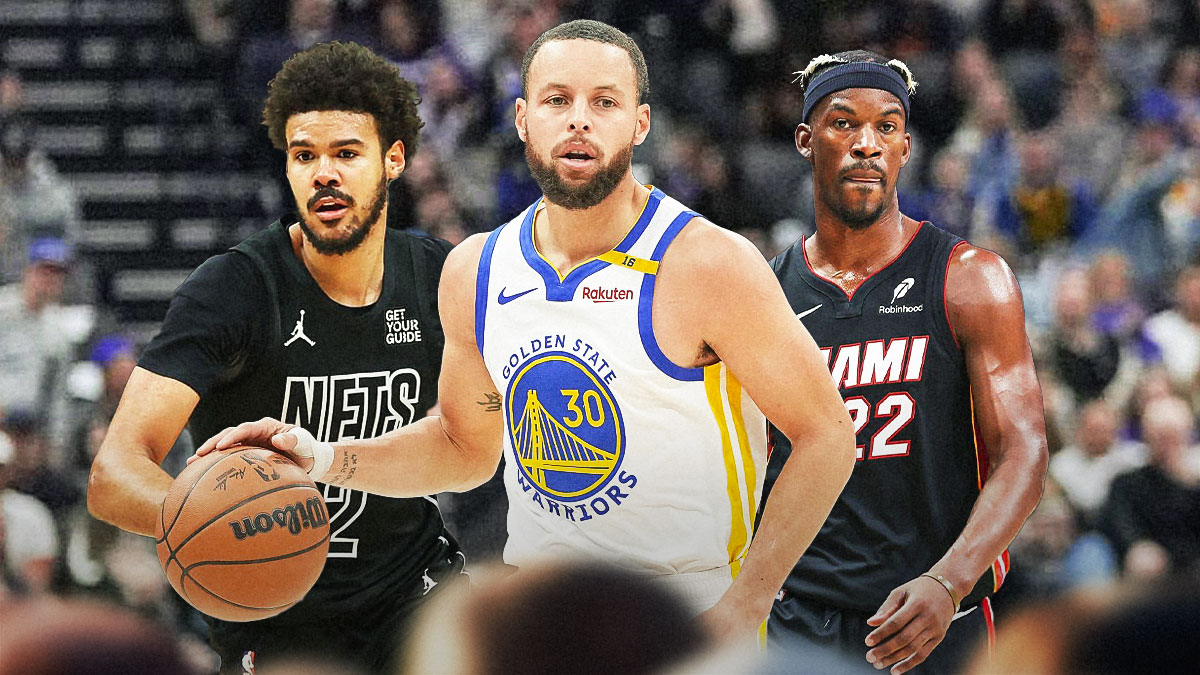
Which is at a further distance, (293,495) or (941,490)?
(941,490)

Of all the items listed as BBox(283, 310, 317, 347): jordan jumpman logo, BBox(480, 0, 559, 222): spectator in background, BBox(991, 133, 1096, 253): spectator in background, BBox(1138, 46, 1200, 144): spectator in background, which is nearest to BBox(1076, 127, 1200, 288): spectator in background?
BBox(991, 133, 1096, 253): spectator in background

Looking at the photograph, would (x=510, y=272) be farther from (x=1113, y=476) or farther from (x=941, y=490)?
(x=1113, y=476)

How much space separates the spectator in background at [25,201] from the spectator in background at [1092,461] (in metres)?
5.45

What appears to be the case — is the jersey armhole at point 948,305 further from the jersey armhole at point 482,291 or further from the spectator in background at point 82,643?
the spectator in background at point 82,643

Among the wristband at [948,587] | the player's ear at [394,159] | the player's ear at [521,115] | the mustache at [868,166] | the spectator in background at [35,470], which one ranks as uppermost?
the player's ear at [521,115]

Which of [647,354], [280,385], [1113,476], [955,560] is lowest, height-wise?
[1113,476]

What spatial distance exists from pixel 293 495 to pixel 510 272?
0.84m

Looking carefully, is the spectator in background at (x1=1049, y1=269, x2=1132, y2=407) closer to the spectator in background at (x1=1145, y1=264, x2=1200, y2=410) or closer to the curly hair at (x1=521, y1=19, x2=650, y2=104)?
the spectator in background at (x1=1145, y1=264, x2=1200, y2=410)

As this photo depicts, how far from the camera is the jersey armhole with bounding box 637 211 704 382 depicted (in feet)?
11.5

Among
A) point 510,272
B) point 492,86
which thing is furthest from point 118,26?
point 510,272

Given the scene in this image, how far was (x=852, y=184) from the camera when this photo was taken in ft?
13.3

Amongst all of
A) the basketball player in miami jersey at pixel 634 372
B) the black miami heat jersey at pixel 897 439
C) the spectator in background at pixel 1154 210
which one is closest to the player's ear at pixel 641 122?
the basketball player in miami jersey at pixel 634 372

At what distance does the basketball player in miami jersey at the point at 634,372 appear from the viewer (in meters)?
3.39

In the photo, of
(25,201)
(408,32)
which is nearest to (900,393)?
(408,32)
